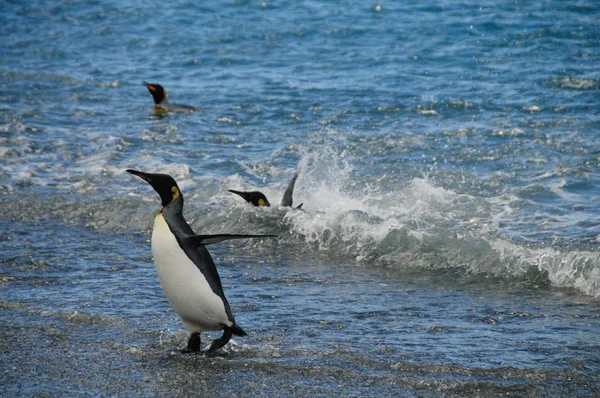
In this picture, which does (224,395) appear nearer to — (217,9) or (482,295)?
(482,295)

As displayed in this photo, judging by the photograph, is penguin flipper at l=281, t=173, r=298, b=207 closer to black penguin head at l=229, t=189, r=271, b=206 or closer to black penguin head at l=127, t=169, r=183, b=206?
black penguin head at l=229, t=189, r=271, b=206

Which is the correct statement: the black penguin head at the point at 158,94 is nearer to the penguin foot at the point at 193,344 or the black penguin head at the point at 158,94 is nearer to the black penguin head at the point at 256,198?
the black penguin head at the point at 256,198

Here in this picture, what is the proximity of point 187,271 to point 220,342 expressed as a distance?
417mm

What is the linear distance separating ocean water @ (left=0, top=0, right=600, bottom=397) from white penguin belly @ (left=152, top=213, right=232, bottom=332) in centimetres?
24

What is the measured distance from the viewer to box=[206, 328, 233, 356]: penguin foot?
15.5 feet

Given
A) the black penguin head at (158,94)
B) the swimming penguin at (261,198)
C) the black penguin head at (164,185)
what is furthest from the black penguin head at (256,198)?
the black penguin head at (158,94)

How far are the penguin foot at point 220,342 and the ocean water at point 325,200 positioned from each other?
90 millimetres

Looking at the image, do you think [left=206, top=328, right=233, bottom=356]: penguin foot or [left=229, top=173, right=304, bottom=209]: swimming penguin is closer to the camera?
[left=206, top=328, right=233, bottom=356]: penguin foot

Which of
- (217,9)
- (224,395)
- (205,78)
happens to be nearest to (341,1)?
(217,9)

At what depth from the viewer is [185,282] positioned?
4680 millimetres

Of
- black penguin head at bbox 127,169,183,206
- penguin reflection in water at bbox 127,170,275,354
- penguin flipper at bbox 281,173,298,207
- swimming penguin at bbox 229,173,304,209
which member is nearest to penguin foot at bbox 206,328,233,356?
penguin reflection in water at bbox 127,170,275,354

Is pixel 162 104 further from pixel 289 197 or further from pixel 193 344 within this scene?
pixel 193 344

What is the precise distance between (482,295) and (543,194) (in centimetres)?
262

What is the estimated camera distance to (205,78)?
14.4m
